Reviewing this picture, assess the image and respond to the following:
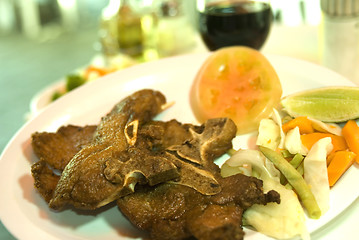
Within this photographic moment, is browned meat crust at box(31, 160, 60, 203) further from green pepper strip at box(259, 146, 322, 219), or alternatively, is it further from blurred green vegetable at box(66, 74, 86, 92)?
blurred green vegetable at box(66, 74, 86, 92)

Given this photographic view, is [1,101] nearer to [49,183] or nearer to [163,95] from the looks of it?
[163,95]

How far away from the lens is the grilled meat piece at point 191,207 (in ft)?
3.79

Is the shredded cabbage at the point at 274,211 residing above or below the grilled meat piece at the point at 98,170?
below

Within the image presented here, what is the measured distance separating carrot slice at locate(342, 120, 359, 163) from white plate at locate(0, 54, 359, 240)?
89 mm

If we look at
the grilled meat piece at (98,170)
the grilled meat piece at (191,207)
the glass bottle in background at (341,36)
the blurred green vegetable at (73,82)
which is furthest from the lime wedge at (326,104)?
the blurred green vegetable at (73,82)

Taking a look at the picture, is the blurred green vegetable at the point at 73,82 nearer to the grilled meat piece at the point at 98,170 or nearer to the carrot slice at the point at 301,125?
the grilled meat piece at the point at 98,170

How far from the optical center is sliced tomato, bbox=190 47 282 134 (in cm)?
177

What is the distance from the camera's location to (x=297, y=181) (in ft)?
4.32

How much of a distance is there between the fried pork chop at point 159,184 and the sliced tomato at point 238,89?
0.25 m

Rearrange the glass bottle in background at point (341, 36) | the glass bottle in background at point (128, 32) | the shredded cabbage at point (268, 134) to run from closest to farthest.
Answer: the shredded cabbage at point (268, 134) → the glass bottle in background at point (341, 36) → the glass bottle in background at point (128, 32)

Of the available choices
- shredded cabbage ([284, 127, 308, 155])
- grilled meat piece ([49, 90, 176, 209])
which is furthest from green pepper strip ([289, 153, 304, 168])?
grilled meat piece ([49, 90, 176, 209])

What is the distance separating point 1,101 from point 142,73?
205 centimetres

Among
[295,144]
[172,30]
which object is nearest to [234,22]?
[172,30]

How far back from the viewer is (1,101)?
368cm
